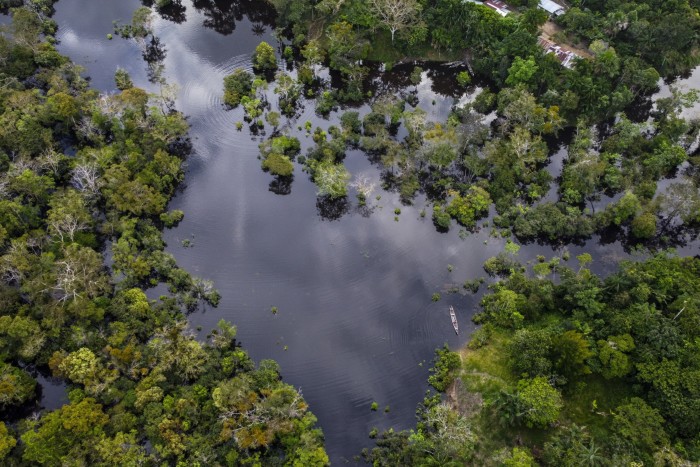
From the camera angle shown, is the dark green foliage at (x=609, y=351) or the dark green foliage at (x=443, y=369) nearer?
the dark green foliage at (x=609, y=351)

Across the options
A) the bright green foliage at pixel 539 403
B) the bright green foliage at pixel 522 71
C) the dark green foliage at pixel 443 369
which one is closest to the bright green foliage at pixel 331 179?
the dark green foliage at pixel 443 369

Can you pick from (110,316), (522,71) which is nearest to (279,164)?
(110,316)

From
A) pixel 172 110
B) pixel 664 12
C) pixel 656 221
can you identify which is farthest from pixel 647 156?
pixel 172 110

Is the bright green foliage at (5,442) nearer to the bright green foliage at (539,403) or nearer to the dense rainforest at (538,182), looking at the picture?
the dense rainforest at (538,182)

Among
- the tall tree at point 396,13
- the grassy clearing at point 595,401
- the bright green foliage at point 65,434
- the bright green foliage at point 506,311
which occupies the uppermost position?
the tall tree at point 396,13

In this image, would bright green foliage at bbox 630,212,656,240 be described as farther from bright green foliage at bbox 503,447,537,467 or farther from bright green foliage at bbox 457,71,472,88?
bright green foliage at bbox 503,447,537,467

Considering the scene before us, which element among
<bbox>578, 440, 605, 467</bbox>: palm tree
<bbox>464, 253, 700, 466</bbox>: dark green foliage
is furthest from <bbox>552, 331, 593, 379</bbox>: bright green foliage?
<bbox>578, 440, 605, 467</bbox>: palm tree
